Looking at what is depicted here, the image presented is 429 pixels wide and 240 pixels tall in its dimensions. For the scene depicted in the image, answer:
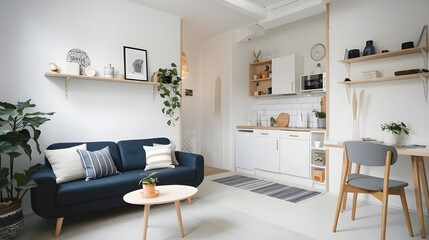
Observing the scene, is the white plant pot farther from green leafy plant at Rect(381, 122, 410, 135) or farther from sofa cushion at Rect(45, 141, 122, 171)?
sofa cushion at Rect(45, 141, 122, 171)

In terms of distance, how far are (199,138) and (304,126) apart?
95.0 inches

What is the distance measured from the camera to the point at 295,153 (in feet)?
14.0

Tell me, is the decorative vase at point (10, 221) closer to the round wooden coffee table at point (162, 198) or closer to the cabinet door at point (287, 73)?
the round wooden coffee table at point (162, 198)

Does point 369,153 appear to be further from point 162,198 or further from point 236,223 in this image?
point 162,198

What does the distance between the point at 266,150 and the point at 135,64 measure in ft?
8.70

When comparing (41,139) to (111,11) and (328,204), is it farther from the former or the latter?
(328,204)

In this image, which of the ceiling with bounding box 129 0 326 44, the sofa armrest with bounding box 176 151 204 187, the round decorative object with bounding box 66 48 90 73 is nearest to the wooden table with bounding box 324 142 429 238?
the sofa armrest with bounding box 176 151 204 187

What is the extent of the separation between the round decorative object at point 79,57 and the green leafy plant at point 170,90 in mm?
987

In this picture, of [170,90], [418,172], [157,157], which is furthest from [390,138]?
[170,90]

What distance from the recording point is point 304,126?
4656 millimetres

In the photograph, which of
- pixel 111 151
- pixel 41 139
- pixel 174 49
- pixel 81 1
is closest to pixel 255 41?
pixel 174 49

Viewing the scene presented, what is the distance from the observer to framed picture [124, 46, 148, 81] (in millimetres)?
3678

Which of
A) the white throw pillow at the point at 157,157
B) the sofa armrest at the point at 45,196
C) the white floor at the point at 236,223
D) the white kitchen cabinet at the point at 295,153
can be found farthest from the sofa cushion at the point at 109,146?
the white kitchen cabinet at the point at 295,153

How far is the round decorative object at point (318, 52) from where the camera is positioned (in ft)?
14.9
